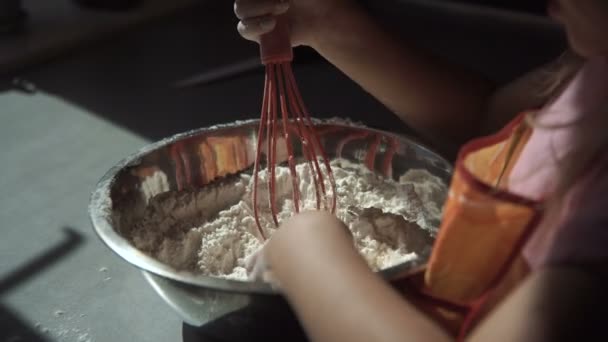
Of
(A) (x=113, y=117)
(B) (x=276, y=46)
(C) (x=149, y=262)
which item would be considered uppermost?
(B) (x=276, y=46)

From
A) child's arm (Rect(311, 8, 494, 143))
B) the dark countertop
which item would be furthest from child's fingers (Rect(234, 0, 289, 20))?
the dark countertop

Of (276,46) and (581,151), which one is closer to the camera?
(581,151)

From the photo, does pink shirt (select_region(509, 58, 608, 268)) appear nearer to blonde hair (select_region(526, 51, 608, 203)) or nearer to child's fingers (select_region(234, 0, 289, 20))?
blonde hair (select_region(526, 51, 608, 203))

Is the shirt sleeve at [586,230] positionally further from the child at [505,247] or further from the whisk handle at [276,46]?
the whisk handle at [276,46]

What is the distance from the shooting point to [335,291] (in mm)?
408

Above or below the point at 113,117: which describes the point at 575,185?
above

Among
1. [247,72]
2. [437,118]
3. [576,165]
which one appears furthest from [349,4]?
[247,72]

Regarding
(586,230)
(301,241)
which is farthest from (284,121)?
(586,230)

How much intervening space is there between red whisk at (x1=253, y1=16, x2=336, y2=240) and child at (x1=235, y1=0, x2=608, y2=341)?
20 mm

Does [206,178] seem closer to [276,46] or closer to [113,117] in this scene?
[276,46]

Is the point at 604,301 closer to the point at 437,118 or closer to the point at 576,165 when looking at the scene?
the point at 576,165

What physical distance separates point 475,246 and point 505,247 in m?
0.02

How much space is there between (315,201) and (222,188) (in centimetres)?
10

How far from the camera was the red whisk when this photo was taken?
1.80 ft
